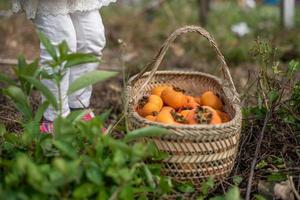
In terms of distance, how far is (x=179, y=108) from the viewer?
2.06 meters

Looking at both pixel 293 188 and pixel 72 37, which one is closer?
pixel 293 188

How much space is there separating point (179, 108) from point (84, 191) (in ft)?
2.18

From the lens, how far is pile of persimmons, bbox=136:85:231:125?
1.88 metres

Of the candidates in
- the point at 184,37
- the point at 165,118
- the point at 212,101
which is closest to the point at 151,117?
the point at 165,118

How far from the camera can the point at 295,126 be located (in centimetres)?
215

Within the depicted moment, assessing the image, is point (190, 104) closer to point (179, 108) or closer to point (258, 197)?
point (179, 108)

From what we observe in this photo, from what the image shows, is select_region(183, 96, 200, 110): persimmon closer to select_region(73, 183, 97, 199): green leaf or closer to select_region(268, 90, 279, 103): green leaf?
select_region(268, 90, 279, 103): green leaf

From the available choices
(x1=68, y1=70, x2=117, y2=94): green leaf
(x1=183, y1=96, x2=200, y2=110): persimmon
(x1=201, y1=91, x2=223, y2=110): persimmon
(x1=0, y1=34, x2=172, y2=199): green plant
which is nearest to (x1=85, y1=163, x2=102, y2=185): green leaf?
(x1=0, y1=34, x2=172, y2=199): green plant

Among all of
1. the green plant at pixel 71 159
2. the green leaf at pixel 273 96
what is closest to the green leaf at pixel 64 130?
the green plant at pixel 71 159

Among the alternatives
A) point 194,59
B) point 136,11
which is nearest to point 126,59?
point 194,59

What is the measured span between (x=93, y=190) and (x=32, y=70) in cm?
43

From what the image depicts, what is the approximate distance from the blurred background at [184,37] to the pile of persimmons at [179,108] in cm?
129

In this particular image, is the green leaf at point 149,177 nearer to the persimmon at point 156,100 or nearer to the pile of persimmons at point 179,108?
the pile of persimmons at point 179,108

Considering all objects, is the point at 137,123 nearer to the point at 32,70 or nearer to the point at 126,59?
the point at 32,70
